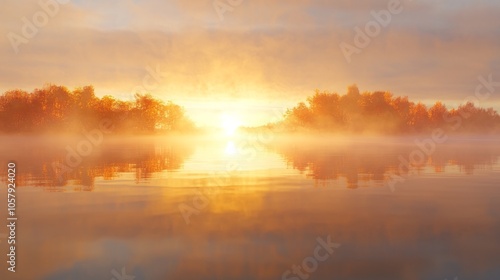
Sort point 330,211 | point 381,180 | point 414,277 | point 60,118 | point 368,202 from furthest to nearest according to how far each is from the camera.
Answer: point 60,118 → point 381,180 → point 368,202 → point 330,211 → point 414,277

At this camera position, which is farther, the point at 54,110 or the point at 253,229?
the point at 54,110

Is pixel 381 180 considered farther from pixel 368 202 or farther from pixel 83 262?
pixel 83 262

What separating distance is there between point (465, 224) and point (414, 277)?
206 inches

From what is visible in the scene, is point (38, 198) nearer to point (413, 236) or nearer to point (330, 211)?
point (330, 211)

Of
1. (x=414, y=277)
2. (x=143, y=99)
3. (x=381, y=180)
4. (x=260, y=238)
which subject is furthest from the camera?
(x=143, y=99)

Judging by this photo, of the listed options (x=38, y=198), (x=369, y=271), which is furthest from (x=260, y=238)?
(x=38, y=198)

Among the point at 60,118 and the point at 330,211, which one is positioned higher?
the point at 60,118

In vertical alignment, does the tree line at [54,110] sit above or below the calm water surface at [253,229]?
above

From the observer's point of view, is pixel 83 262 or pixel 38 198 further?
pixel 38 198

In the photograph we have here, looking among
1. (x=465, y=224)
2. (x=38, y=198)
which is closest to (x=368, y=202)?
(x=465, y=224)

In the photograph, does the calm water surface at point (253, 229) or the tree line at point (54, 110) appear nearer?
the calm water surface at point (253, 229)

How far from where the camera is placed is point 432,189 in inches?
869

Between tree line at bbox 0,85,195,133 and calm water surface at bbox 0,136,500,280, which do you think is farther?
tree line at bbox 0,85,195,133

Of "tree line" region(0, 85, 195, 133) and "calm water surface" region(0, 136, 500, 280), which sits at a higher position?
"tree line" region(0, 85, 195, 133)
